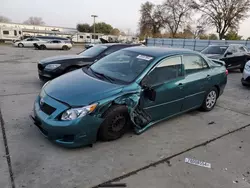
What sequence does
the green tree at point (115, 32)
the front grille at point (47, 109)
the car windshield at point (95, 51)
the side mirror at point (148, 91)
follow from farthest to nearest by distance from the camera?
the green tree at point (115, 32) → the car windshield at point (95, 51) → the side mirror at point (148, 91) → the front grille at point (47, 109)

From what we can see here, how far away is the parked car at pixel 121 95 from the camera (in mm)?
2676

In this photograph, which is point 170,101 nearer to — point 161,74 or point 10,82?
point 161,74

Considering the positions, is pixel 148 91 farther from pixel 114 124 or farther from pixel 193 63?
pixel 193 63

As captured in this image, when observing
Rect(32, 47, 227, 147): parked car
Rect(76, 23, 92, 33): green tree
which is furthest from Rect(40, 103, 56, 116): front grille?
Rect(76, 23, 92, 33): green tree

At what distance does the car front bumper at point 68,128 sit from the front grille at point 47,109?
3 cm

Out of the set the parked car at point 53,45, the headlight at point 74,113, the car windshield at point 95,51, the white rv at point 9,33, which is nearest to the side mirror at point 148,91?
the headlight at point 74,113

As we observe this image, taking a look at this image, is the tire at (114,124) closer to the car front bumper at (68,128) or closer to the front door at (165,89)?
the car front bumper at (68,128)

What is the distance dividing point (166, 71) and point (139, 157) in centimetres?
161

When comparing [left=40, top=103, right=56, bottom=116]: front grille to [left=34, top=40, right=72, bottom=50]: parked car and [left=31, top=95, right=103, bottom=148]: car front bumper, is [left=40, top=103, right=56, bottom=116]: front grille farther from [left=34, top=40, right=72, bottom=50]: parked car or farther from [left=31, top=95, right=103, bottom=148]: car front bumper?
[left=34, top=40, right=72, bottom=50]: parked car

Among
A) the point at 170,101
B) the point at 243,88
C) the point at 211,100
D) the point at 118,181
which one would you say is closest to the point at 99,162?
the point at 118,181

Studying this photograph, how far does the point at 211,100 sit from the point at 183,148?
80.7 inches

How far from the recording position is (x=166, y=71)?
3535mm

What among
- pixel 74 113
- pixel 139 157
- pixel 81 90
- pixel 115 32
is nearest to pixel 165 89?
pixel 139 157

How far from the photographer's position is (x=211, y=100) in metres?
4.62
